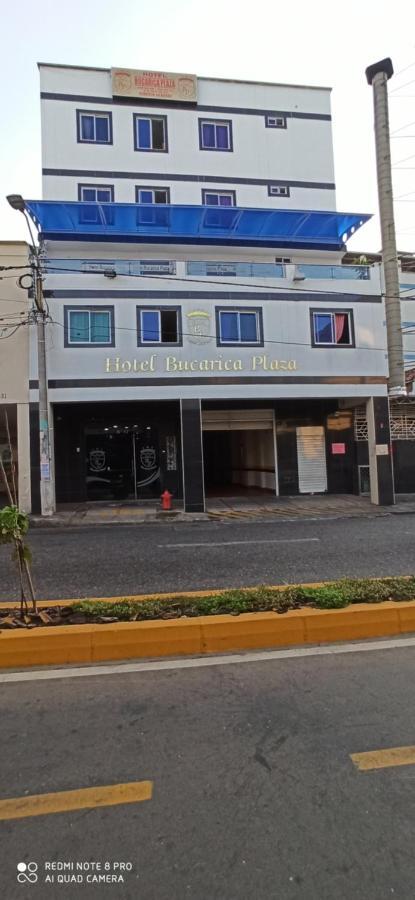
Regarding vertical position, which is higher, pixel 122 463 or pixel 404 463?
pixel 122 463

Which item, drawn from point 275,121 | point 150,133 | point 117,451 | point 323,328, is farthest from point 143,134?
point 117,451

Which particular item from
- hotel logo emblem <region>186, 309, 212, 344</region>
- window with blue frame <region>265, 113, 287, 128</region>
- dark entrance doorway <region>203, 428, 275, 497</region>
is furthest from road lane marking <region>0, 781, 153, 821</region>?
window with blue frame <region>265, 113, 287, 128</region>

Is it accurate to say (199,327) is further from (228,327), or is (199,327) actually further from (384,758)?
(384,758)

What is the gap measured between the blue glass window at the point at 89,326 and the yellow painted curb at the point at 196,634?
13.7 metres

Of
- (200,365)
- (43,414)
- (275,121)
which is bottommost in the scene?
(43,414)

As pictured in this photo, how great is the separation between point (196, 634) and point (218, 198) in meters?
23.0

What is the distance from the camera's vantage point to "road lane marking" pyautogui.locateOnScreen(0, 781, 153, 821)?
246 cm

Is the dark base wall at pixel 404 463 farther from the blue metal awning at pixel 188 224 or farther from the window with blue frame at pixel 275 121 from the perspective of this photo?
the window with blue frame at pixel 275 121

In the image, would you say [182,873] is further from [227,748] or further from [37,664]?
[37,664]

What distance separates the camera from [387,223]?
1959cm

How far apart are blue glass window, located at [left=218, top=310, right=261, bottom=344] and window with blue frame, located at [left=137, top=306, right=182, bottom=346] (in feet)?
5.05

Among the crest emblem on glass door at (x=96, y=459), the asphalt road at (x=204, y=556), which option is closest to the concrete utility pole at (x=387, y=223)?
the asphalt road at (x=204, y=556)

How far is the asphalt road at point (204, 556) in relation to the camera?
7.04 m

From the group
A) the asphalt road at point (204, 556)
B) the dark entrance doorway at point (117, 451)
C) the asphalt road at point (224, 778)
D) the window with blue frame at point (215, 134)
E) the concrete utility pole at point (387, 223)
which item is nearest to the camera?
the asphalt road at point (224, 778)
